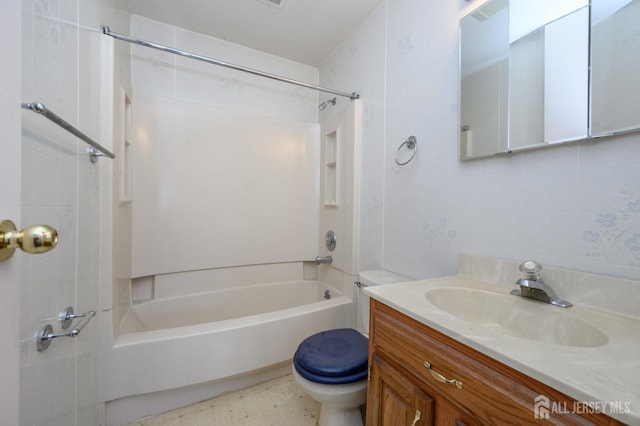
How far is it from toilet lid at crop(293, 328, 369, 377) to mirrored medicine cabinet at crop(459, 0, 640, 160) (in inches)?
37.5

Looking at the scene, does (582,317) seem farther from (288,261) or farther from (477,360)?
(288,261)

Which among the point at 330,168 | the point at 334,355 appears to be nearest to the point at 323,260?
the point at 330,168

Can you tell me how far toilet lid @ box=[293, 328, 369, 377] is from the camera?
3.20ft

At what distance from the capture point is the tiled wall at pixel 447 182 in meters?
0.70

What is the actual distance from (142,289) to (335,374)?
148 cm

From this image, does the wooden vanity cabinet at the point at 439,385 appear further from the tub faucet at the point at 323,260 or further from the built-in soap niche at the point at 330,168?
the built-in soap niche at the point at 330,168

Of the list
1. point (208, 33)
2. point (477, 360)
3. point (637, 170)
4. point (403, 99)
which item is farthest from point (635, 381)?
point (208, 33)

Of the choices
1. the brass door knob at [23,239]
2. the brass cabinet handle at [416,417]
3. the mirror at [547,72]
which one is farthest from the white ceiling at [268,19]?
the brass cabinet handle at [416,417]

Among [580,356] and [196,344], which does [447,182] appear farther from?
[196,344]

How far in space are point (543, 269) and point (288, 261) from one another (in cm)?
168

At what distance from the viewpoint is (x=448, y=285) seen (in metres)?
0.90

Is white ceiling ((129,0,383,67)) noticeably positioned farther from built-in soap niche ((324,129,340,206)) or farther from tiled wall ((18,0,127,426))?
built-in soap niche ((324,129,340,206))

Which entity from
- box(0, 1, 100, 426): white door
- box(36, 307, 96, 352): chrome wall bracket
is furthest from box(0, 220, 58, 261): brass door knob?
box(36, 307, 96, 352): chrome wall bracket

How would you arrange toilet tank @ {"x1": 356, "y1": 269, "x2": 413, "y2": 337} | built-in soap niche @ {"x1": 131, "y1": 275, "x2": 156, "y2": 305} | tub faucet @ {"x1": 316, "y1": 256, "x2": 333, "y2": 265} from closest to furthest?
1. toilet tank @ {"x1": 356, "y1": 269, "x2": 413, "y2": 337}
2. built-in soap niche @ {"x1": 131, "y1": 275, "x2": 156, "y2": 305}
3. tub faucet @ {"x1": 316, "y1": 256, "x2": 333, "y2": 265}
